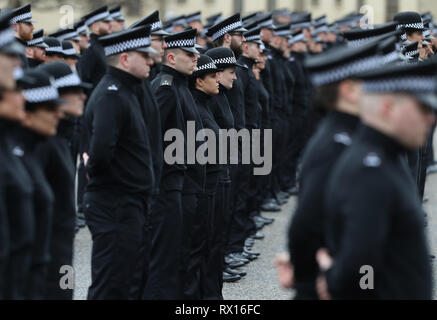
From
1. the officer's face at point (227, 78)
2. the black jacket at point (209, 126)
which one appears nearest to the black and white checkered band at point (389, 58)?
the black jacket at point (209, 126)

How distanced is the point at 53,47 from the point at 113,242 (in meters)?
5.09

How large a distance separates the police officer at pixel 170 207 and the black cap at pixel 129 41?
3.21 feet

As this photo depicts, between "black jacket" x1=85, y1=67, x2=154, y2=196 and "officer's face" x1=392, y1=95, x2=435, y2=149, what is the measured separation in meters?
2.99

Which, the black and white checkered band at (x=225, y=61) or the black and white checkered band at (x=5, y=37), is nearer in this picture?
the black and white checkered band at (x=5, y=37)

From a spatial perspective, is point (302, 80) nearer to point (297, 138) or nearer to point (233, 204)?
point (297, 138)

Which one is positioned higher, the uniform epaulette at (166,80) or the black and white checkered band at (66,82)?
the uniform epaulette at (166,80)

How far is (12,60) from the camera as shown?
206 inches

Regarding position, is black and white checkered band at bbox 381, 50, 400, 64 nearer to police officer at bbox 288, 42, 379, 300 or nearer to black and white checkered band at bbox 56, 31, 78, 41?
police officer at bbox 288, 42, 379, 300

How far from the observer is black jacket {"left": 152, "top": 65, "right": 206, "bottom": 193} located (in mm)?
8508

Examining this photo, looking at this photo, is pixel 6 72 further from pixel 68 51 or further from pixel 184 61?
pixel 68 51

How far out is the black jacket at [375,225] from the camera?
14.9 ft

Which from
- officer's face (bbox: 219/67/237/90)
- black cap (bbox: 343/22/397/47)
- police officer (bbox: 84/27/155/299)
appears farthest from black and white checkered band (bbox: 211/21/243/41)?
police officer (bbox: 84/27/155/299)

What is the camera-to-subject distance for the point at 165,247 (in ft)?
27.6

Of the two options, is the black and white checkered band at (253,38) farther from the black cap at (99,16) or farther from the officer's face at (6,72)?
the officer's face at (6,72)
